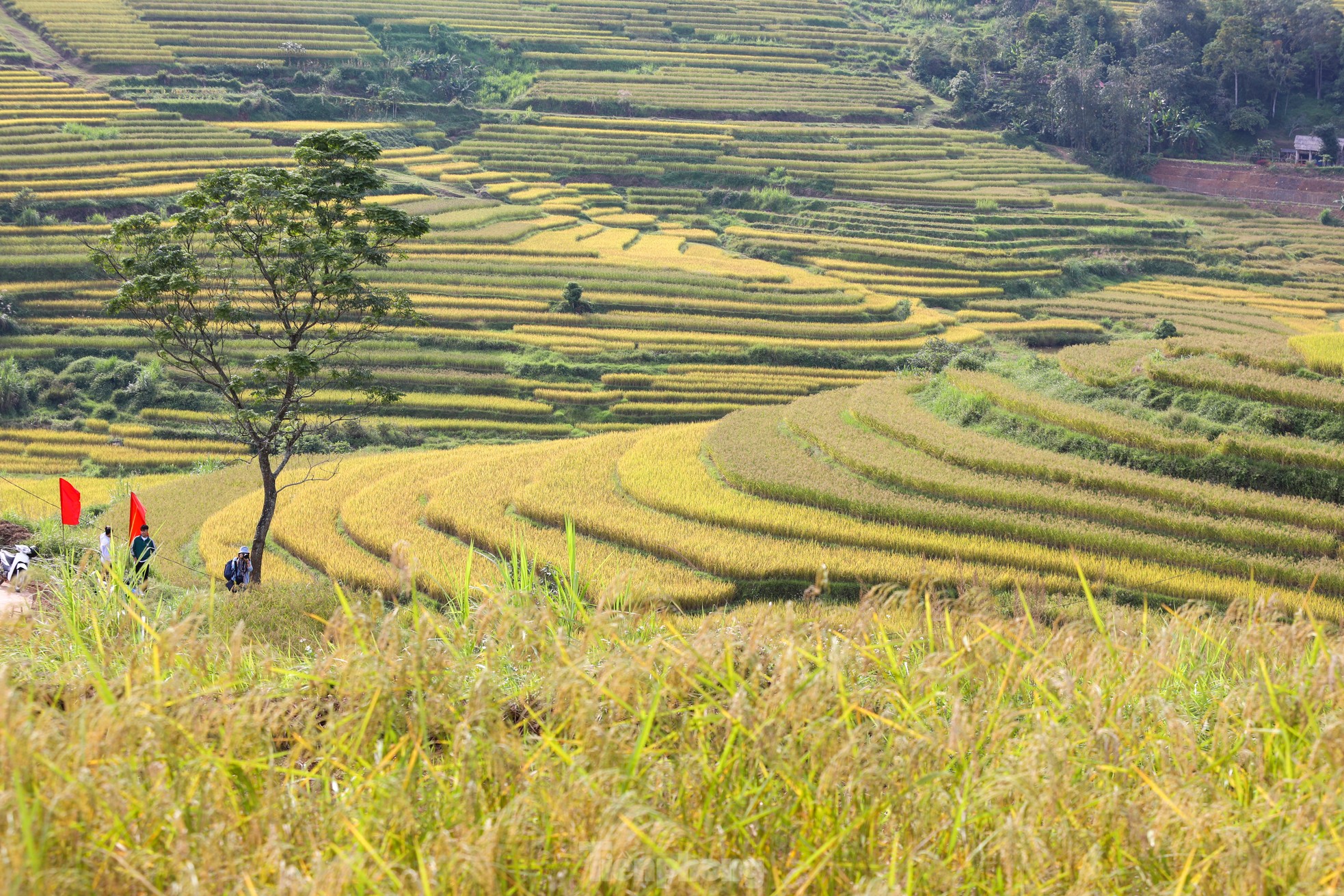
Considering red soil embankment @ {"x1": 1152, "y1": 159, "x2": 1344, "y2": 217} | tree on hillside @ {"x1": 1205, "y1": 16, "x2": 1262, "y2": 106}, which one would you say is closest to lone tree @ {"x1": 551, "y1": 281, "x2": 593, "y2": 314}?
red soil embankment @ {"x1": 1152, "y1": 159, "x2": 1344, "y2": 217}

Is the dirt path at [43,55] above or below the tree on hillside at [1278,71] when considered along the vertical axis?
below

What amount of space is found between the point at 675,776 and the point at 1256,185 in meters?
59.7

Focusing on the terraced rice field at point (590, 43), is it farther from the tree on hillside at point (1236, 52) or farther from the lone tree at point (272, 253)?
the lone tree at point (272, 253)

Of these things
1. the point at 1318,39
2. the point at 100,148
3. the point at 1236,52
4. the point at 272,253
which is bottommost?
the point at 272,253

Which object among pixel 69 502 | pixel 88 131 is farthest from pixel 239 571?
pixel 88 131

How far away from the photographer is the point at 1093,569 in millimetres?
11430

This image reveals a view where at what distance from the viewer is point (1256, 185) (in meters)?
50.6

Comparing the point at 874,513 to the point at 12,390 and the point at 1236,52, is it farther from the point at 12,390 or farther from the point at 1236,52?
the point at 1236,52

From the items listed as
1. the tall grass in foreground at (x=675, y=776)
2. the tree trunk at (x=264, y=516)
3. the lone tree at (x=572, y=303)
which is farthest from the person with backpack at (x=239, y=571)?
the lone tree at (x=572, y=303)

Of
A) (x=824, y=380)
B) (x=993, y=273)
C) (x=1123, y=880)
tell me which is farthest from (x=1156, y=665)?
(x=993, y=273)

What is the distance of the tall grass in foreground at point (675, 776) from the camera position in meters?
1.71

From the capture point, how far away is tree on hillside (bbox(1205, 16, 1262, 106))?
57094mm

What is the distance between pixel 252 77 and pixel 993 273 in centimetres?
4024

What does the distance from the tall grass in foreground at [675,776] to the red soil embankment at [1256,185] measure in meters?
56.0
